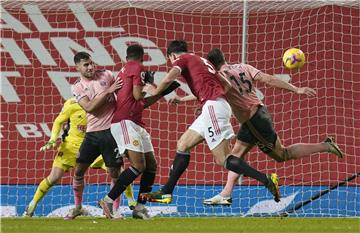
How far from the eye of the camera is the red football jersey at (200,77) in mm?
10695

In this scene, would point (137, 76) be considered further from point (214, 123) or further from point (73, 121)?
point (73, 121)

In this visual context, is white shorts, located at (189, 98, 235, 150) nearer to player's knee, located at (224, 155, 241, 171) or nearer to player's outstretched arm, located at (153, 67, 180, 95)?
player's knee, located at (224, 155, 241, 171)

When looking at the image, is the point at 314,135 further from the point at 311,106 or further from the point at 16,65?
the point at 16,65

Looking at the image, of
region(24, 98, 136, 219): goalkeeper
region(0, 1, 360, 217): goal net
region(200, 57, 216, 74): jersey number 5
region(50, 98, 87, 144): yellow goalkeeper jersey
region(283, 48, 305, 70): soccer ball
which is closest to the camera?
region(200, 57, 216, 74): jersey number 5

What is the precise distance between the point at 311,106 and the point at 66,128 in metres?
4.04

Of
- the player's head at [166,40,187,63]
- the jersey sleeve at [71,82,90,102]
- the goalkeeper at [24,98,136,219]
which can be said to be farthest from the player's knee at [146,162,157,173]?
the goalkeeper at [24,98,136,219]

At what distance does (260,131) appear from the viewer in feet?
39.1

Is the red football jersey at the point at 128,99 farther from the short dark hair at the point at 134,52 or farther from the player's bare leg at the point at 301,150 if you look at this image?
the player's bare leg at the point at 301,150

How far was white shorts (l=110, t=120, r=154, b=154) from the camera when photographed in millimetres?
11250

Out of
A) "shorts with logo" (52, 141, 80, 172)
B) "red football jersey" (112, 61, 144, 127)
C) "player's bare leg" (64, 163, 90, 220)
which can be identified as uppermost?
"red football jersey" (112, 61, 144, 127)

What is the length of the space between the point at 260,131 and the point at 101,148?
6.62 feet

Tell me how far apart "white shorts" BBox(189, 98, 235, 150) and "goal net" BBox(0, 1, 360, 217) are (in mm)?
4087

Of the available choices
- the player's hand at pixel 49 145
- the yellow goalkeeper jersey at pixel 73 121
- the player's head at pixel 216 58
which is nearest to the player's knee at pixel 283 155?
the player's head at pixel 216 58

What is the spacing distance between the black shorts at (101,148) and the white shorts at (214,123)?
5.07 feet
